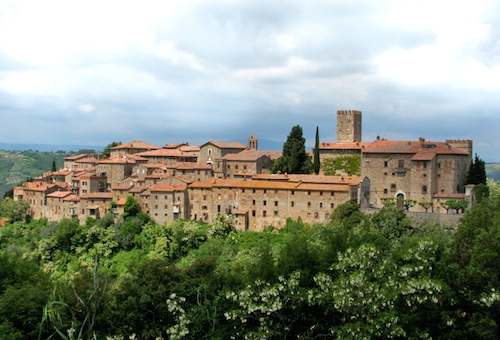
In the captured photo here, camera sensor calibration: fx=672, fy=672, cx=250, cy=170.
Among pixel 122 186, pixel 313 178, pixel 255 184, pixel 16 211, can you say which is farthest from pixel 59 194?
pixel 313 178

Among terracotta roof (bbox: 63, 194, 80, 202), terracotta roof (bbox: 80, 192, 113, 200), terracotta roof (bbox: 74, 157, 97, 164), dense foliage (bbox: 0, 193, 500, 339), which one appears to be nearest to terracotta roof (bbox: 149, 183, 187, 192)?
terracotta roof (bbox: 80, 192, 113, 200)

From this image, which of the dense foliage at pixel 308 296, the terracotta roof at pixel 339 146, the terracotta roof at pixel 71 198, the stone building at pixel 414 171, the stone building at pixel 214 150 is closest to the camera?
the dense foliage at pixel 308 296

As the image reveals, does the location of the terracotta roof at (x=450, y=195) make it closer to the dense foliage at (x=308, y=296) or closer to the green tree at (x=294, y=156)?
the green tree at (x=294, y=156)

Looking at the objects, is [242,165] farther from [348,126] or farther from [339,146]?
[348,126]

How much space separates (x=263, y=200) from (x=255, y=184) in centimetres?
160

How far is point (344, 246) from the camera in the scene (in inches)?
948

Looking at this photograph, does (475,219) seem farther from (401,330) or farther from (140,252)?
(140,252)

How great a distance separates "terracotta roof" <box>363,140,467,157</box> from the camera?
167ft

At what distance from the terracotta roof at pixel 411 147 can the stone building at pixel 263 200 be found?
4107 mm

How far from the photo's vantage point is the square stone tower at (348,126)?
215 feet

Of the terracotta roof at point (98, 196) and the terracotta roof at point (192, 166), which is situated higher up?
the terracotta roof at point (192, 166)

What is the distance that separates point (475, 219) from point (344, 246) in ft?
18.3

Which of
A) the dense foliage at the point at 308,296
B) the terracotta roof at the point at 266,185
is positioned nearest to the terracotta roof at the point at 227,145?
the terracotta roof at the point at 266,185

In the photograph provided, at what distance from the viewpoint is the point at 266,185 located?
54.0 meters
